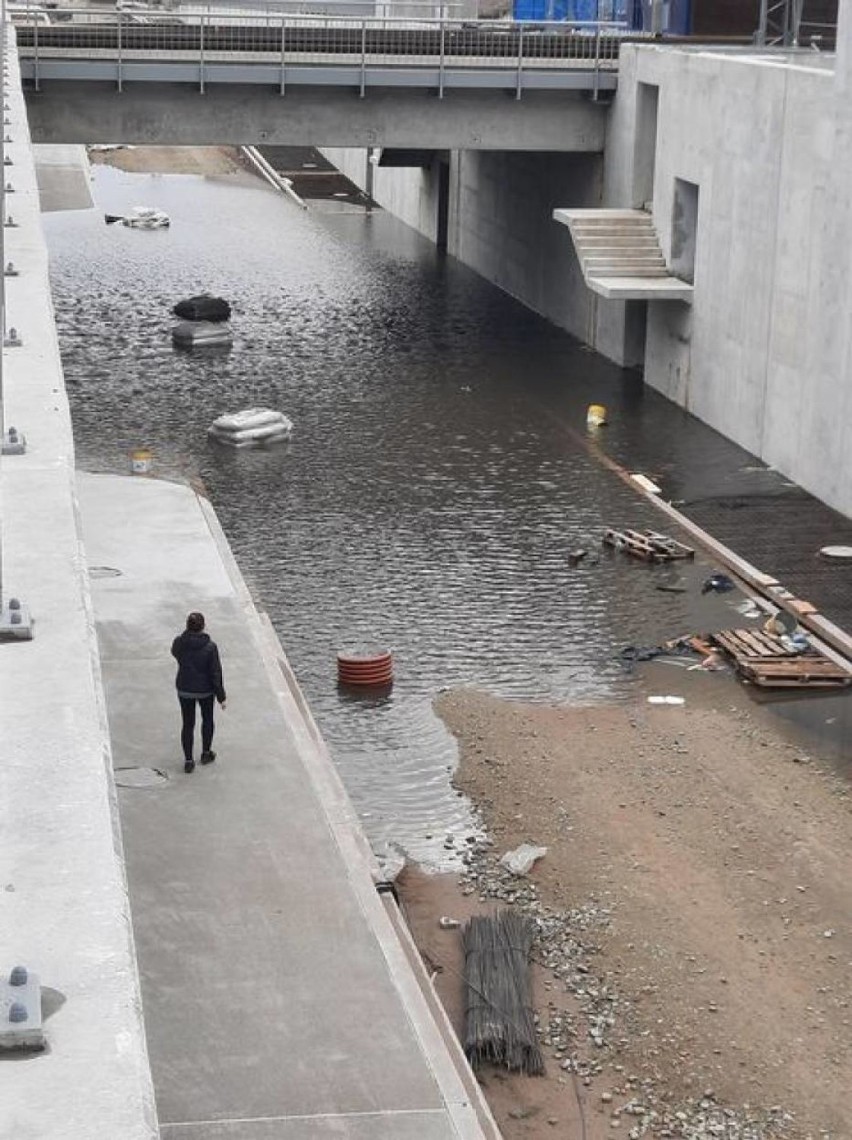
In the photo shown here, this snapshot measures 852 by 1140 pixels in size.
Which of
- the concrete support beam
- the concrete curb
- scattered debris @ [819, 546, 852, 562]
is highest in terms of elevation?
the concrete support beam

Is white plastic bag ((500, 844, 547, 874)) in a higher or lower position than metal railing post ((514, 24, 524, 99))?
lower

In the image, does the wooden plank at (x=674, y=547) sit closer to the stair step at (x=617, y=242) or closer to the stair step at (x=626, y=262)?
the stair step at (x=626, y=262)

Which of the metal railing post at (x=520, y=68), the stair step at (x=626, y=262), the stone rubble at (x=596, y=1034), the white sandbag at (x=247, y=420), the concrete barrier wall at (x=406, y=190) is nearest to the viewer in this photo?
the stone rubble at (x=596, y=1034)

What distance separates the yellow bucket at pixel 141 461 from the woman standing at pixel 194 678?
1506cm

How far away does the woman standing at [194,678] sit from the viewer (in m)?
20.3

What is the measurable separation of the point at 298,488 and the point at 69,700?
2353cm

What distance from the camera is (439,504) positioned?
35.7 meters

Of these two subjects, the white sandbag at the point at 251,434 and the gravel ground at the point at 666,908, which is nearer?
the gravel ground at the point at 666,908

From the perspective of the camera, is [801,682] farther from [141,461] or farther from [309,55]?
[309,55]

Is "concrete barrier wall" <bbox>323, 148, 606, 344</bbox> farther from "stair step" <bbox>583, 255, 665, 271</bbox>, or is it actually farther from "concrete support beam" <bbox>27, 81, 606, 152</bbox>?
"stair step" <bbox>583, 255, 665, 271</bbox>

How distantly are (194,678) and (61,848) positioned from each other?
9476 mm

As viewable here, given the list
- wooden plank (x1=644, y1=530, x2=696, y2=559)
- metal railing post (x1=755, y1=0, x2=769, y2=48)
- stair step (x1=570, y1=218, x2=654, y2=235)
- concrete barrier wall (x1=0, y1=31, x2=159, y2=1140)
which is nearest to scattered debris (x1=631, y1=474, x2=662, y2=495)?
wooden plank (x1=644, y1=530, x2=696, y2=559)

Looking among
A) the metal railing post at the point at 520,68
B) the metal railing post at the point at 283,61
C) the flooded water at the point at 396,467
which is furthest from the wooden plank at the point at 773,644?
the metal railing post at the point at 520,68

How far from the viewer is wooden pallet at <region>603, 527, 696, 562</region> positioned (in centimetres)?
3238
